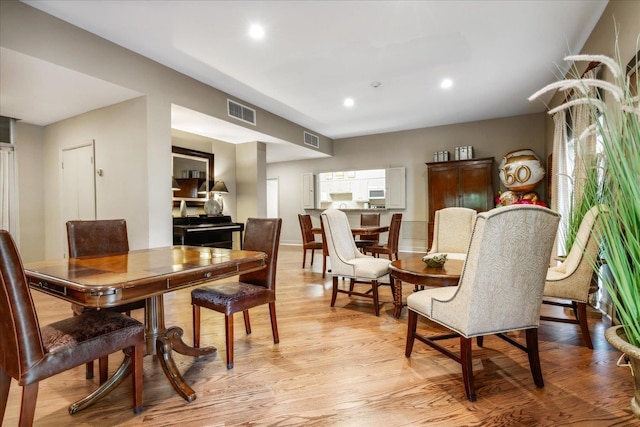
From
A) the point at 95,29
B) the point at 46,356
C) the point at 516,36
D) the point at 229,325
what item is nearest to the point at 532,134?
the point at 516,36

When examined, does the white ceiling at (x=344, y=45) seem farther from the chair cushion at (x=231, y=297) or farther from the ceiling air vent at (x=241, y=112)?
the chair cushion at (x=231, y=297)

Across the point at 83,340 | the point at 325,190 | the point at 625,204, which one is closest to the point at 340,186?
the point at 325,190

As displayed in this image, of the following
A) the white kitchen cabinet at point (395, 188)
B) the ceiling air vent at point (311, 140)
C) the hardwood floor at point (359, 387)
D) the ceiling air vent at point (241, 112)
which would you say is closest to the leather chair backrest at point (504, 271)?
the hardwood floor at point (359, 387)

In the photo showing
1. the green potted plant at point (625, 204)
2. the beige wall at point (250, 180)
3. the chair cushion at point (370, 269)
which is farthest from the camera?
the beige wall at point (250, 180)

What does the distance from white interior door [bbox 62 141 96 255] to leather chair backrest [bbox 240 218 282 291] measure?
9.85 ft

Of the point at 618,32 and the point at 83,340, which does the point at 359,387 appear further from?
the point at 618,32

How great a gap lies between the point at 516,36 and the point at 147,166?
4445 mm

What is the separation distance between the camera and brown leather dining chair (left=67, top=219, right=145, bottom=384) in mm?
2342

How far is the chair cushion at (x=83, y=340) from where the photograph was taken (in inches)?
53.1

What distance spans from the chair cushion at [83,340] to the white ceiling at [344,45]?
270 centimetres

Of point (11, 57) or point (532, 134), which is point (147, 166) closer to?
point (11, 57)

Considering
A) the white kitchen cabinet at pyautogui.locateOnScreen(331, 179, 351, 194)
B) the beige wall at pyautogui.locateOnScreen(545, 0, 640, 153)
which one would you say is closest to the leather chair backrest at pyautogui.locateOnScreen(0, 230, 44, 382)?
the beige wall at pyautogui.locateOnScreen(545, 0, 640, 153)

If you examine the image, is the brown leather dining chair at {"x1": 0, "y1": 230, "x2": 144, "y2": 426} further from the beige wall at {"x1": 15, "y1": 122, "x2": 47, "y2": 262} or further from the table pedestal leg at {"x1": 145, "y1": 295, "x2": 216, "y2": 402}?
the beige wall at {"x1": 15, "y1": 122, "x2": 47, "y2": 262}

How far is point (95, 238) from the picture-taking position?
248 centimetres
